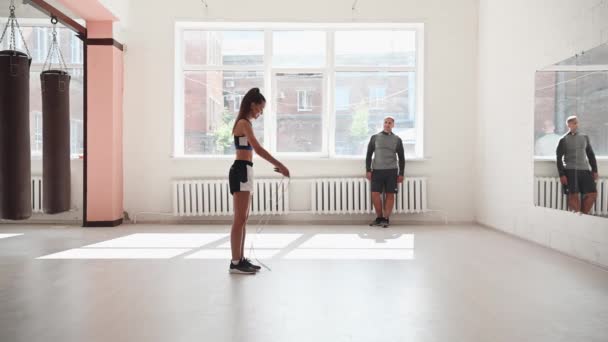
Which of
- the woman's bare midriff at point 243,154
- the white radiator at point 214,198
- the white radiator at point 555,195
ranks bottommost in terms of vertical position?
the white radiator at point 214,198

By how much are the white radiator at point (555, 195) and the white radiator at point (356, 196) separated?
2046mm

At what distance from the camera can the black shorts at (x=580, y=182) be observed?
414 cm

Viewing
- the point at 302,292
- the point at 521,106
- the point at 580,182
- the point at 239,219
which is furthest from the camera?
the point at 521,106

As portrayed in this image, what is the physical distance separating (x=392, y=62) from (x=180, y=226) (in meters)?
4.00

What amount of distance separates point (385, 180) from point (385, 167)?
0.19 metres

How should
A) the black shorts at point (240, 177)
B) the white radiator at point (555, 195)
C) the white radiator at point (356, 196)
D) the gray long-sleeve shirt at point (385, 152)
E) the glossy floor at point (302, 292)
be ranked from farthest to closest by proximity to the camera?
the white radiator at point (356, 196) < the gray long-sleeve shirt at point (385, 152) < the white radiator at point (555, 195) < the black shorts at point (240, 177) < the glossy floor at point (302, 292)

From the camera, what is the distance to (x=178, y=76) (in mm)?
7465

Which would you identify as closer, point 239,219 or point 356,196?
point 239,219

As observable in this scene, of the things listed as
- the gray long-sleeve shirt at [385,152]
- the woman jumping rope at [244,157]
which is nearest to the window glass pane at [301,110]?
the gray long-sleeve shirt at [385,152]

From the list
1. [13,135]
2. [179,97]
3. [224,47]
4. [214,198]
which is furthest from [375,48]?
[13,135]

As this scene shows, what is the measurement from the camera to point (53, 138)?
470 centimetres

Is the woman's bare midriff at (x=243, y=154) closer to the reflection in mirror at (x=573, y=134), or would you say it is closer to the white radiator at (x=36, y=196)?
the reflection in mirror at (x=573, y=134)

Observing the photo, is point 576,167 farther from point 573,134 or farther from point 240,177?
point 240,177

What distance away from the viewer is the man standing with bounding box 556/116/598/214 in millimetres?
4152
